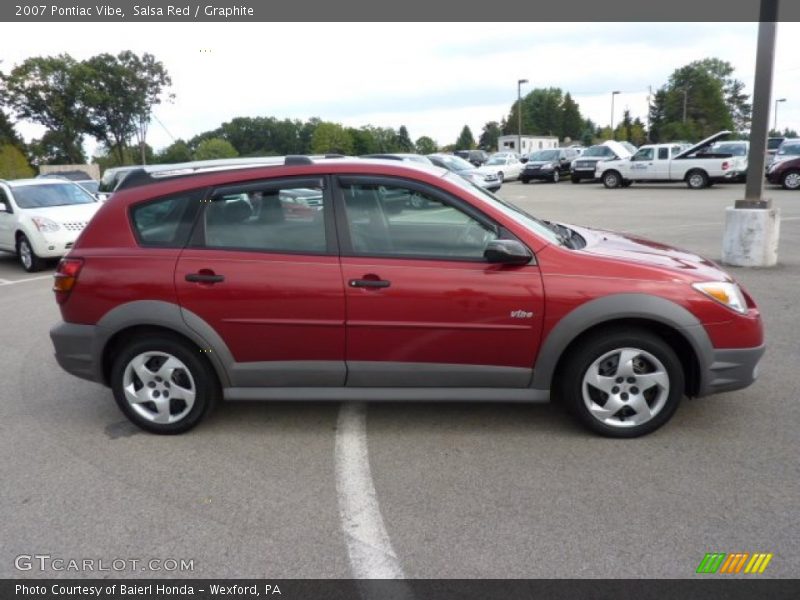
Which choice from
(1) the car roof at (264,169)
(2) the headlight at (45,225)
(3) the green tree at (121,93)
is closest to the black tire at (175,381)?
(1) the car roof at (264,169)

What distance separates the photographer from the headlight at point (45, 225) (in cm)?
1128

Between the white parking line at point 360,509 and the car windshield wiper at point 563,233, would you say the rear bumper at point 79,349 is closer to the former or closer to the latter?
the white parking line at point 360,509

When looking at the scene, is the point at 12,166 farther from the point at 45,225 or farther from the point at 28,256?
the point at 45,225

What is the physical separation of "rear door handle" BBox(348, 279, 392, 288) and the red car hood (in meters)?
1.28

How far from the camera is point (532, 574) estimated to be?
286 centimetres

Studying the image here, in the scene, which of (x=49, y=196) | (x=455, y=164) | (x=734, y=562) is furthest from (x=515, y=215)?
(x=455, y=164)

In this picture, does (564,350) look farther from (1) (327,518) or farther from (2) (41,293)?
(2) (41,293)

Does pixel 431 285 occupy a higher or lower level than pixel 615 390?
higher

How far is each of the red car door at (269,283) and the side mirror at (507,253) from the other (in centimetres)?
92

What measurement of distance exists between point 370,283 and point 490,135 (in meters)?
135

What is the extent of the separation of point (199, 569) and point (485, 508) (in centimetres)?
139

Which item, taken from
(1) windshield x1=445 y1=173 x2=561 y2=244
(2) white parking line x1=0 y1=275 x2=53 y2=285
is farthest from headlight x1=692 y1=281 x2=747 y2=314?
(2) white parking line x1=0 y1=275 x2=53 y2=285
